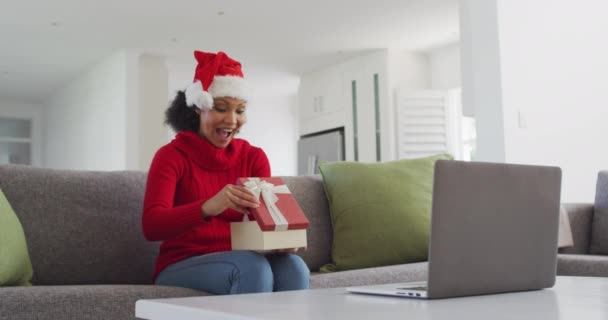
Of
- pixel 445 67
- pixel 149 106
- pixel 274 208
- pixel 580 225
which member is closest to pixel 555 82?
pixel 580 225

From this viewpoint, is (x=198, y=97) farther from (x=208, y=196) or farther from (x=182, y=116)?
(x=208, y=196)

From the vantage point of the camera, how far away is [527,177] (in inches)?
39.4

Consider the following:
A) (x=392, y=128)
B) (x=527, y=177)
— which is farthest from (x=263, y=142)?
(x=527, y=177)

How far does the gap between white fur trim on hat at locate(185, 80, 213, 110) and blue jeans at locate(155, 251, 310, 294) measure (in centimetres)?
47

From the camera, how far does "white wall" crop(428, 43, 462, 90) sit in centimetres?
703

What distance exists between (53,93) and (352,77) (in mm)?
4469

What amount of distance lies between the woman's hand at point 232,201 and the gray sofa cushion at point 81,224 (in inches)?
19.3

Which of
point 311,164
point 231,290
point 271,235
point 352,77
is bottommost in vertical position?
point 231,290

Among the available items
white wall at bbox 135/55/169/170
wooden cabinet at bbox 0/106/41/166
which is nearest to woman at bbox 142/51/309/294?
white wall at bbox 135/55/169/170

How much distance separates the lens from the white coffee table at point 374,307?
2.36ft

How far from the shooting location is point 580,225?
3.07 meters

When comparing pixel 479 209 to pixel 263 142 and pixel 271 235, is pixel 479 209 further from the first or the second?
pixel 263 142

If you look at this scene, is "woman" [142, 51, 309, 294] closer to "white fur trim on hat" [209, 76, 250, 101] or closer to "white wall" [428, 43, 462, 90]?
"white fur trim on hat" [209, 76, 250, 101]

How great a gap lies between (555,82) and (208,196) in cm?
279
